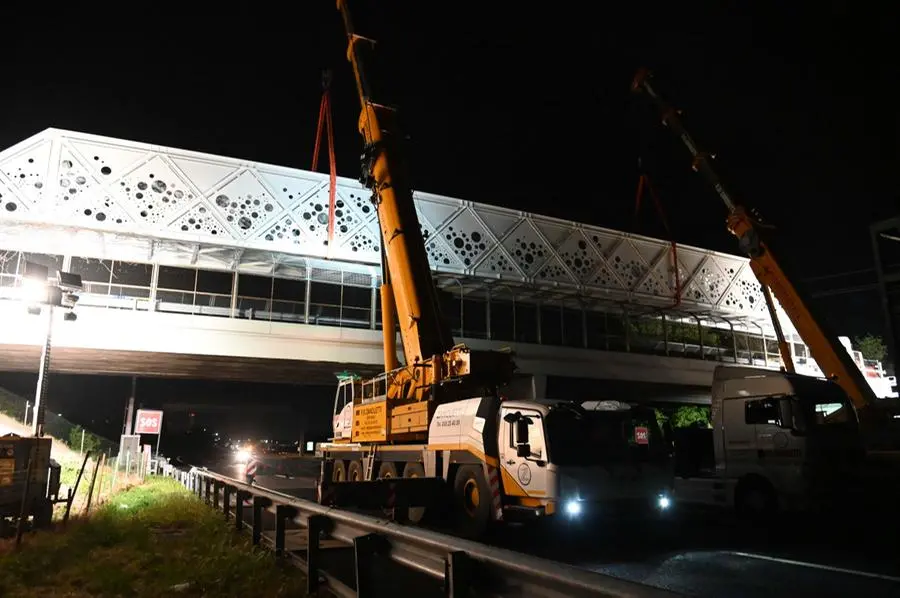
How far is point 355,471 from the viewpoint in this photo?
1408 cm

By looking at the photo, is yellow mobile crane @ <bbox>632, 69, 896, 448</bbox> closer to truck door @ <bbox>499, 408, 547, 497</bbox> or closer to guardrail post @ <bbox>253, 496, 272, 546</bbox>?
truck door @ <bbox>499, 408, 547, 497</bbox>

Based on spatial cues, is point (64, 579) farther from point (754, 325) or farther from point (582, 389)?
point (754, 325)

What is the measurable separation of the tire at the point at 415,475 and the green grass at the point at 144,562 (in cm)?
327

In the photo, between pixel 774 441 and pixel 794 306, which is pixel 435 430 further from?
pixel 794 306

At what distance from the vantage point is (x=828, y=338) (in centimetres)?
1705

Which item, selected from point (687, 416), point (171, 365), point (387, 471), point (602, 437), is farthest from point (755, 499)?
point (687, 416)

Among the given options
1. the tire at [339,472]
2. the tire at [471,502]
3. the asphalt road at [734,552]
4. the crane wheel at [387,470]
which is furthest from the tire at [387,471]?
the asphalt road at [734,552]

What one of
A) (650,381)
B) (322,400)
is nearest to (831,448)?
(650,381)

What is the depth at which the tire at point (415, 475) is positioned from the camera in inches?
420

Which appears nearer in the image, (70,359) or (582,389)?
(70,359)

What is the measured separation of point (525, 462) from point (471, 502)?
1449 mm

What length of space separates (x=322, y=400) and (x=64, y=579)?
1869 inches

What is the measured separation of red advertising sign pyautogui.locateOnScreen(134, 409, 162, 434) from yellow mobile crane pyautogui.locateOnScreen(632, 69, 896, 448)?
20.8 m

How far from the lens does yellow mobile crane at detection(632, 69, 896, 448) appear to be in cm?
1598
